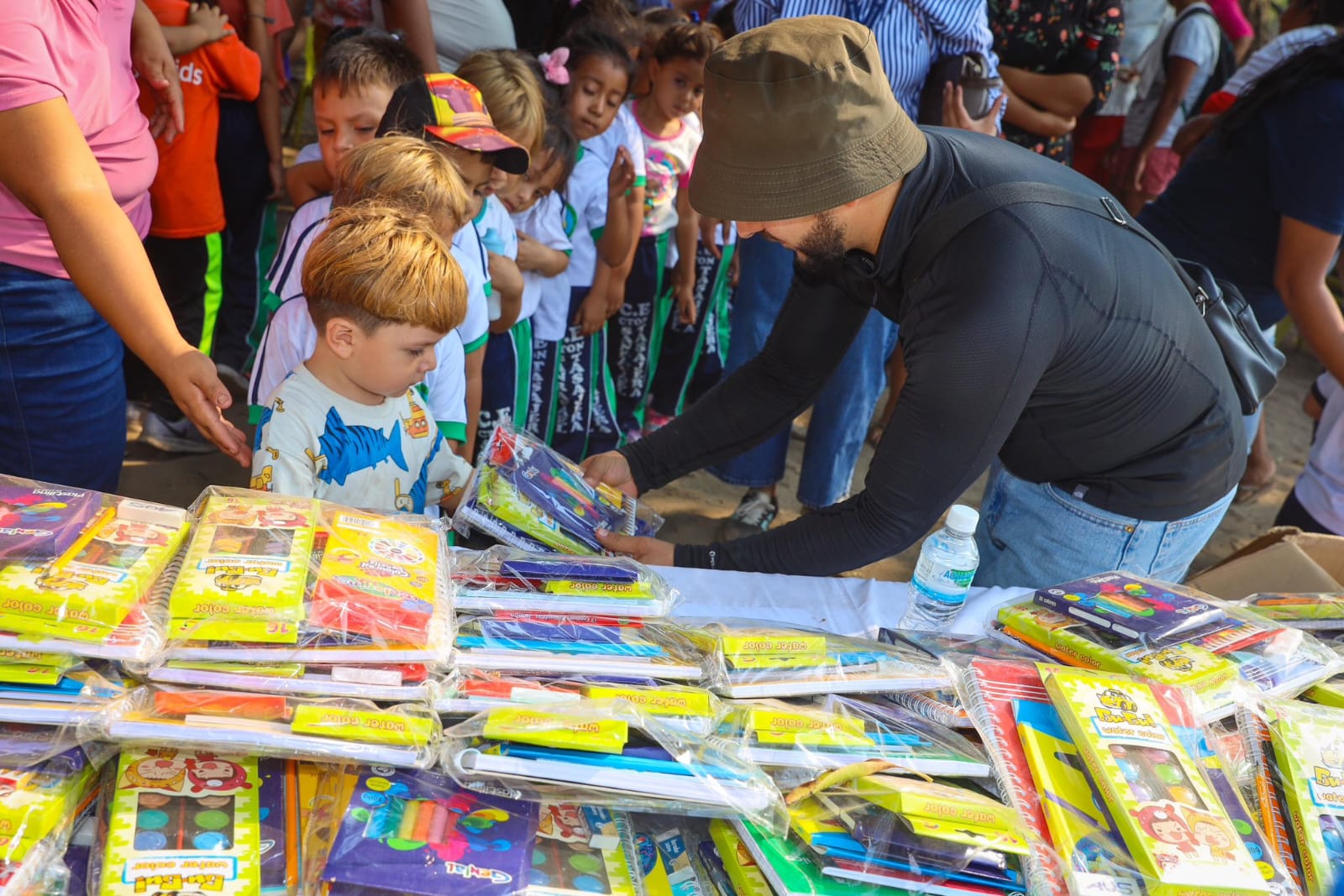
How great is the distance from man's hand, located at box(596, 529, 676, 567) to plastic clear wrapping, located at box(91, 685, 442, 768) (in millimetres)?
742

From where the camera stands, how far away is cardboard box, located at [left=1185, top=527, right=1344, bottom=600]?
2.14 metres

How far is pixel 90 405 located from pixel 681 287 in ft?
8.43

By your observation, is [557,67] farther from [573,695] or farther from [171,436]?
[573,695]

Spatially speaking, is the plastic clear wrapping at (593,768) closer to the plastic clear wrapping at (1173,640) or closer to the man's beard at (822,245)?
the plastic clear wrapping at (1173,640)

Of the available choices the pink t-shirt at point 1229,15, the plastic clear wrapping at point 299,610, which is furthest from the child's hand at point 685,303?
the pink t-shirt at point 1229,15

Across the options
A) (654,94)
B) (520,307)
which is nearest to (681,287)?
(654,94)

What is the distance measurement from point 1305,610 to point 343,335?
1802mm

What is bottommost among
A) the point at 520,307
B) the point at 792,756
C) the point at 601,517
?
the point at 520,307

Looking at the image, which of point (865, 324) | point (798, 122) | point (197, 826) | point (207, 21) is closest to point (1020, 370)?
point (798, 122)

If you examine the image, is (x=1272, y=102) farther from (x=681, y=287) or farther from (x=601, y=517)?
(x=681, y=287)

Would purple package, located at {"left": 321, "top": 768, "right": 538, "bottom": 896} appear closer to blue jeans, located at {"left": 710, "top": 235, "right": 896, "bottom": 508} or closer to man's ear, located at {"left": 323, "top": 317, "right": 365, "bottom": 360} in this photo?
man's ear, located at {"left": 323, "top": 317, "right": 365, "bottom": 360}

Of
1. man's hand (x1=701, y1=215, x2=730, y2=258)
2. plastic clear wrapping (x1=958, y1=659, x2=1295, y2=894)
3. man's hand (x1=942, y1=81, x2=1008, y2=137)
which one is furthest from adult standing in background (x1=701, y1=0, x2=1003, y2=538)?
plastic clear wrapping (x1=958, y1=659, x2=1295, y2=894)

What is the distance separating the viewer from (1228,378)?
6.16ft

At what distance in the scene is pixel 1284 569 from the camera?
218 centimetres
